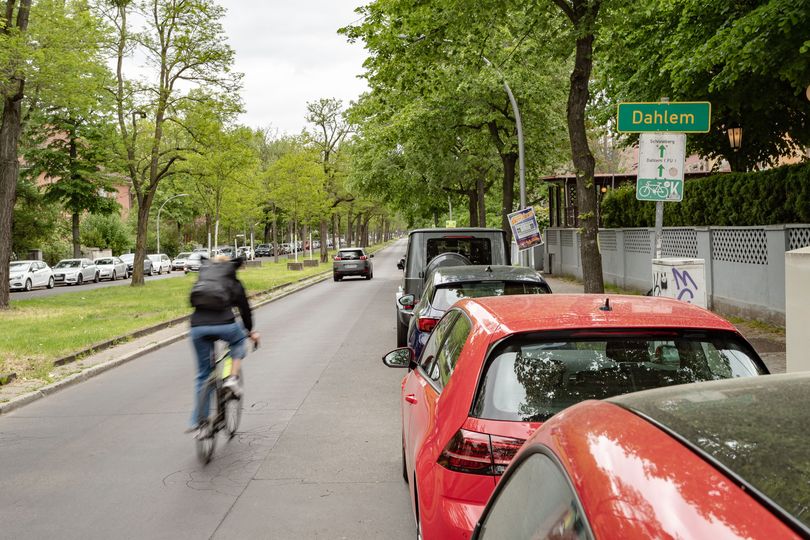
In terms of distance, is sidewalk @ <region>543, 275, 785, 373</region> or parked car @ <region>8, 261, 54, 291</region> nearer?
sidewalk @ <region>543, 275, 785, 373</region>

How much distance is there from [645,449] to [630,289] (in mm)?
22550

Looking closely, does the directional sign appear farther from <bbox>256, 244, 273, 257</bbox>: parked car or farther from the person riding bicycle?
<bbox>256, 244, 273, 257</bbox>: parked car

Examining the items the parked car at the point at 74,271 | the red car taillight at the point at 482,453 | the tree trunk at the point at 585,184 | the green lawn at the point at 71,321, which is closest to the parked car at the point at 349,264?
the green lawn at the point at 71,321

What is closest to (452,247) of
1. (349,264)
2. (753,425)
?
(753,425)

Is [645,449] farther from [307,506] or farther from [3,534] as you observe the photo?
[3,534]

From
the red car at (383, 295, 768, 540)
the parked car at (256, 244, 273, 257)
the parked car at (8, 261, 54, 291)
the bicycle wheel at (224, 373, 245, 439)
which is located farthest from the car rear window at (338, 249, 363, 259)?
the parked car at (256, 244, 273, 257)

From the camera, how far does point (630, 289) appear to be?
23109 mm

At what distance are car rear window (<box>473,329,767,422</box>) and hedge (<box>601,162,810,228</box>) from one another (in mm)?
11928

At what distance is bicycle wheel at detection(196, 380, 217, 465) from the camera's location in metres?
6.37

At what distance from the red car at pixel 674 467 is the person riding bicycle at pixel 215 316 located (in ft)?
16.8

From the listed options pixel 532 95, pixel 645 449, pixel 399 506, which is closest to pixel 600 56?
pixel 532 95

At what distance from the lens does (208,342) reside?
267 inches

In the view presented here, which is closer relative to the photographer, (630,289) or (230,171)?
(630,289)

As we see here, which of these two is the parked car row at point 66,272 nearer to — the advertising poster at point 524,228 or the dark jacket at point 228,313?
the advertising poster at point 524,228
